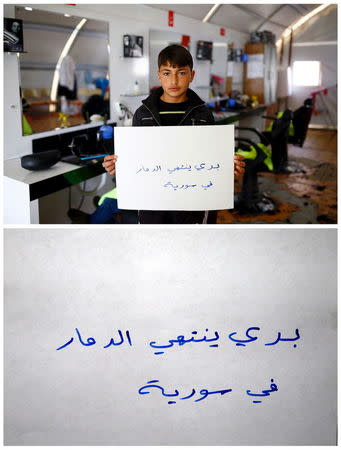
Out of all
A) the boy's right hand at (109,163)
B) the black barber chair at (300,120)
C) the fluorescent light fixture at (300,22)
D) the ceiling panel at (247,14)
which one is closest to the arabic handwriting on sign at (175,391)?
the boy's right hand at (109,163)

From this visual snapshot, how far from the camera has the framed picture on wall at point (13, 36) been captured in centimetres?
257

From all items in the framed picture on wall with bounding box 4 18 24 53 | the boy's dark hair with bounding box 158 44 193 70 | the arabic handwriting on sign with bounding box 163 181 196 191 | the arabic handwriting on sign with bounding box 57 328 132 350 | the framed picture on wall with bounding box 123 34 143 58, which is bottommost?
the arabic handwriting on sign with bounding box 57 328 132 350

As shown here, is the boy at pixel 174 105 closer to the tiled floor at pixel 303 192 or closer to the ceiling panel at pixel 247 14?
the tiled floor at pixel 303 192

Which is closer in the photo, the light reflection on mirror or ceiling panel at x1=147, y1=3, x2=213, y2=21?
ceiling panel at x1=147, y1=3, x2=213, y2=21

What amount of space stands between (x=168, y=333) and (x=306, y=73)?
10338mm

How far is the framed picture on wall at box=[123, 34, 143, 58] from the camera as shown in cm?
382

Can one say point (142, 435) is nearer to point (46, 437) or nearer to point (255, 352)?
point (46, 437)

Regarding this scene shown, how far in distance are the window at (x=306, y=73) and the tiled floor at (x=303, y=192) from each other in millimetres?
3528

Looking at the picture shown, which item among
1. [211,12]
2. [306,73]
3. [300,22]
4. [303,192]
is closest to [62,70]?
[211,12]

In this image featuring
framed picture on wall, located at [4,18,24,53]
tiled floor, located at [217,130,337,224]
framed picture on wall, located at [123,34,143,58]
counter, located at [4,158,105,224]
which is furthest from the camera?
tiled floor, located at [217,130,337,224]

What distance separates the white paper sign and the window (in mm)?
9991

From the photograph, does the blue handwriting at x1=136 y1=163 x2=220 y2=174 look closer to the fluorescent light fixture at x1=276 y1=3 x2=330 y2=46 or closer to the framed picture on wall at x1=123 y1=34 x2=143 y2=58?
the framed picture on wall at x1=123 y1=34 x2=143 y2=58

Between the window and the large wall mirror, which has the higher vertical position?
the window

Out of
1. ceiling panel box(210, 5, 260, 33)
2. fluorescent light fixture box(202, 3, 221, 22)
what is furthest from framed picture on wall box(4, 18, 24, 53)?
ceiling panel box(210, 5, 260, 33)
